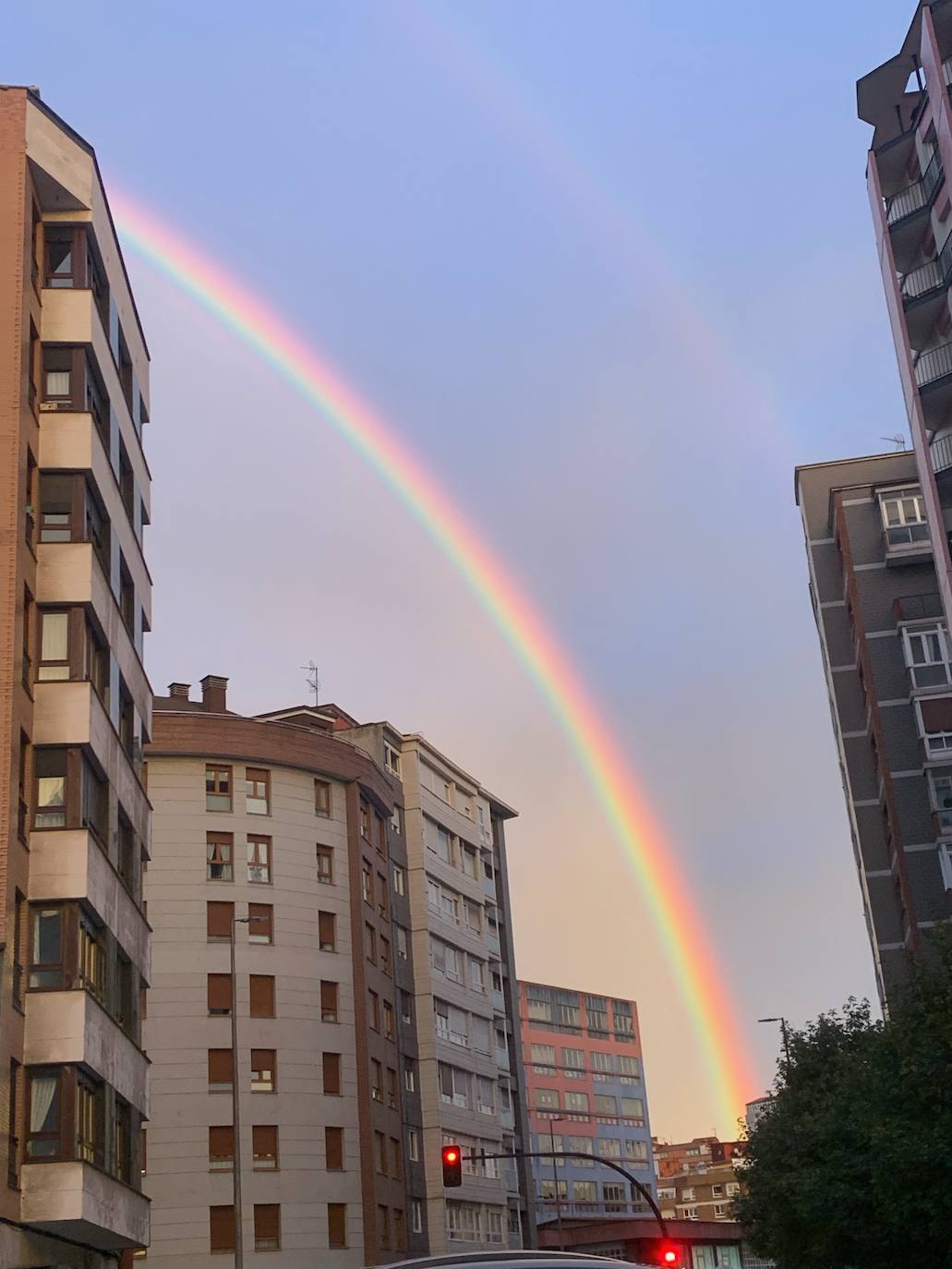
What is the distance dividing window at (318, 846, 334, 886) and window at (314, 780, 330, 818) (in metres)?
1.49

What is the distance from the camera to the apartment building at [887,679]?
198 ft

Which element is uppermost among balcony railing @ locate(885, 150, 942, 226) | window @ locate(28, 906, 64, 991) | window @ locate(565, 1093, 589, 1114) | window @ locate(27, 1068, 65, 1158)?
balcony railing @ locate(885, 150, 942, 226)

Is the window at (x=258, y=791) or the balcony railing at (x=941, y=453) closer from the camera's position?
the balcony railing at (x=941, y=453)

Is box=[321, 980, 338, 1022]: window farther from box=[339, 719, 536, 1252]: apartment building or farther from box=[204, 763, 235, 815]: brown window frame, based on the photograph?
box=[339, 719, 536, 1252]: apartment building

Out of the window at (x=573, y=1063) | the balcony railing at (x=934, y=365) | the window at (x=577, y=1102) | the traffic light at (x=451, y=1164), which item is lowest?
the traffic light at (x=451, y=1164)

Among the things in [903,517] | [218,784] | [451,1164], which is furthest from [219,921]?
[903,517]

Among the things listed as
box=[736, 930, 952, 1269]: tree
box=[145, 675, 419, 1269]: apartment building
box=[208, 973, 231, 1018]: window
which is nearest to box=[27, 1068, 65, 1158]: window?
box=[736, 930, 952, 1269]: tree

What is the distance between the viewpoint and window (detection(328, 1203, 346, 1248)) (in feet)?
187

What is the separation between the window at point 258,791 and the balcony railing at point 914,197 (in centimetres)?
3120

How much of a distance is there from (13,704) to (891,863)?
45386mm

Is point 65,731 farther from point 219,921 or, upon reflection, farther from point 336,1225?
point 336,1225

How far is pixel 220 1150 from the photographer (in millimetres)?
54844

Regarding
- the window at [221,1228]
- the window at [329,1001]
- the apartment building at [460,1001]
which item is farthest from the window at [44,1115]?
the apartment building at [460,1001]

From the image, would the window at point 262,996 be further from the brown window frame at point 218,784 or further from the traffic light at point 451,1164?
the traffic light at point 451,1164
